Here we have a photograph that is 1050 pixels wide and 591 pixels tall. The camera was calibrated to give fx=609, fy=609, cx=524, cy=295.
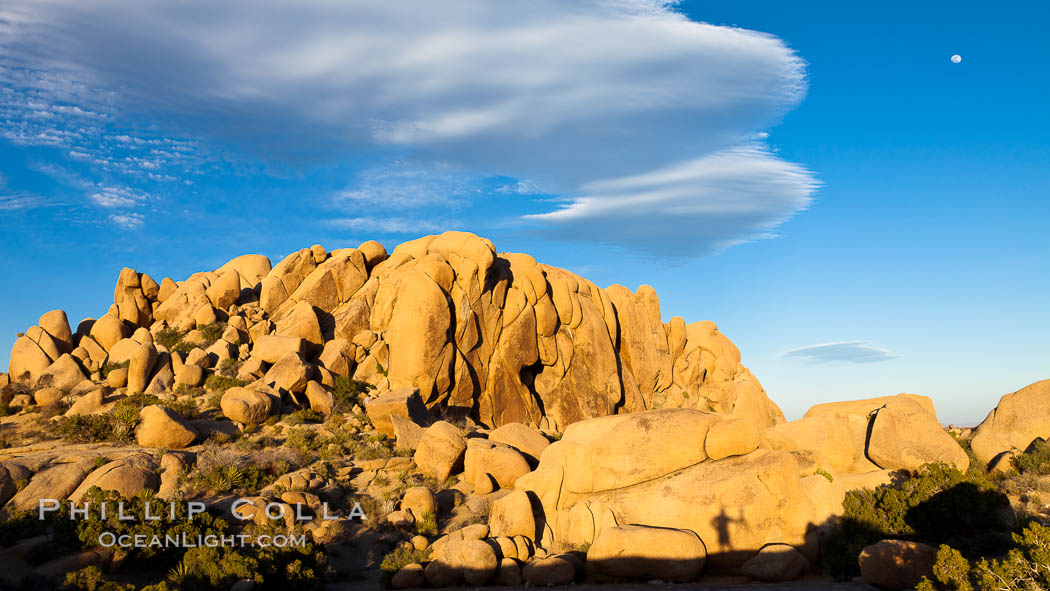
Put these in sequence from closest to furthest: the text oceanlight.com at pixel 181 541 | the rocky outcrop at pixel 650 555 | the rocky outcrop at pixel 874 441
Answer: the rocky outcrop at pixel 650 555, the text oceanlight.com at pixel 181 541, the rocky outcrop at pixel 874 441

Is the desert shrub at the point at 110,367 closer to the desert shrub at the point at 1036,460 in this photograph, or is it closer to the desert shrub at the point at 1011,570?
the desert shrub at the point at 1011,570

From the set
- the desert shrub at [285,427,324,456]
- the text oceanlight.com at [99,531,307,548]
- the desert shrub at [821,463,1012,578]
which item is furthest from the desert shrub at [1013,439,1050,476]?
the desert shrub at [285,427,324,456]

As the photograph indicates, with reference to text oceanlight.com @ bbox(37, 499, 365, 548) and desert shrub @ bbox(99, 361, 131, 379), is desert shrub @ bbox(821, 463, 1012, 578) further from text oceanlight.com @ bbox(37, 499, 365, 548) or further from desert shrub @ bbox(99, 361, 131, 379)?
desert shrub @ bbox(99, 361, 131, 379)

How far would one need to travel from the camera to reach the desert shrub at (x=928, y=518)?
16.3 metres

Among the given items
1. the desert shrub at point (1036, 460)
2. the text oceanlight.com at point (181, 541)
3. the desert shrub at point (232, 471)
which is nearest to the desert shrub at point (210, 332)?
the desert shrub at point (232, 471)

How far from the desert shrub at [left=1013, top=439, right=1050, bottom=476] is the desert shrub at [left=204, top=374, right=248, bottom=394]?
35522mm

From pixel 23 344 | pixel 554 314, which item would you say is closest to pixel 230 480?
pixel 23 344

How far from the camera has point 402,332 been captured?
37.3 metres

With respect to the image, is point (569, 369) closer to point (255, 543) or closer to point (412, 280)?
point (412, 280)

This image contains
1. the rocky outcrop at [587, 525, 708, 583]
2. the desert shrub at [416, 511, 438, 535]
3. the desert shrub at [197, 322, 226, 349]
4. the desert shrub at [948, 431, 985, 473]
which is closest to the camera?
the rocky outcrop at [587, 525, 708, 583]

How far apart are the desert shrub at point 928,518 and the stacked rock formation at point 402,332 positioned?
50.3ft

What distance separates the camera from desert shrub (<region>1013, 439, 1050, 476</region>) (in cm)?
2084

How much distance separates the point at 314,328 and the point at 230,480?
1766 cm

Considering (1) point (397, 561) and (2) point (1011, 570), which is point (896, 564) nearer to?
(2) point (1011, 570)
